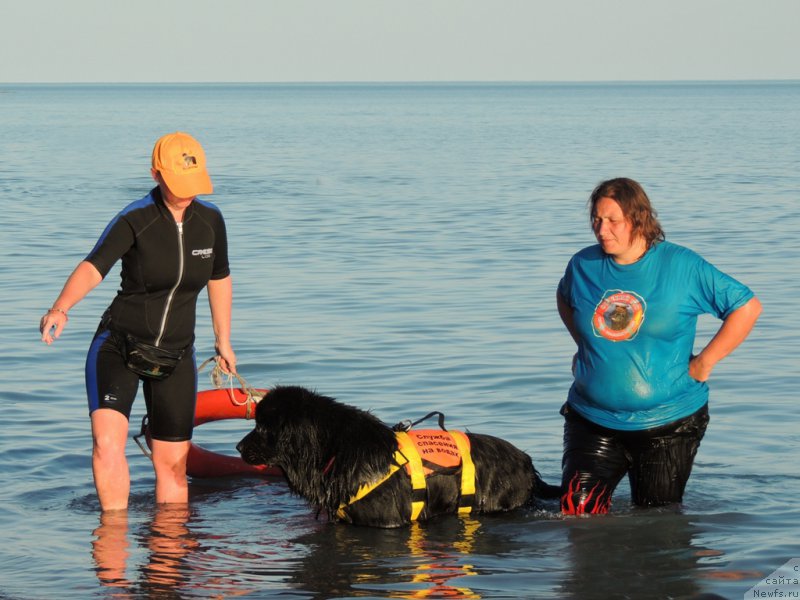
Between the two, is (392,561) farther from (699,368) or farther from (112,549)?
(699,368)

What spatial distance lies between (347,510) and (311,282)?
8223mm

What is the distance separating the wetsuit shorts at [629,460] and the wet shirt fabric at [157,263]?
1.90m

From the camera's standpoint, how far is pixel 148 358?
6.04 m

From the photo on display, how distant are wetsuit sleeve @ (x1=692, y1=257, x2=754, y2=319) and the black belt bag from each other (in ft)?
8.06

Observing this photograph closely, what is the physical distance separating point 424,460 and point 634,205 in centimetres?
161

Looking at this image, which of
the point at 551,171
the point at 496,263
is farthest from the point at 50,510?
the point at 551,171

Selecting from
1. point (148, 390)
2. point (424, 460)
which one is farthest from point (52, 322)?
point (424, 460)

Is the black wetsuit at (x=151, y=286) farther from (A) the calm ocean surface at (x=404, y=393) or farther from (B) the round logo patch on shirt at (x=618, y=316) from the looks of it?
(B) the round logo patch on shirt at (x=618, y=316)

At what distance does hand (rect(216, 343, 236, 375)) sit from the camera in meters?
6.45

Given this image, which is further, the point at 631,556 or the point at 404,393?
the point at 404,393

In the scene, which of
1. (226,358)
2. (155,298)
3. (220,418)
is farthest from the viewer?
(220,418)

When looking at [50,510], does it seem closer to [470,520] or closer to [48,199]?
[470,520]

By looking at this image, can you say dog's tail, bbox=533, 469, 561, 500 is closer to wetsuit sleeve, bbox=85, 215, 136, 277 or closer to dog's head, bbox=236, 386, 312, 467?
dog's head, bbox=236, 386, 312, 467

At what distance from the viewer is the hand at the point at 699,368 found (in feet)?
18.6
